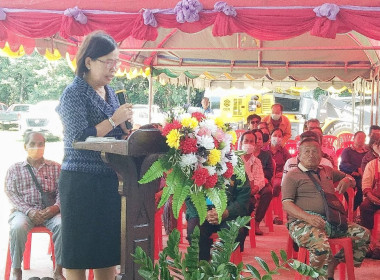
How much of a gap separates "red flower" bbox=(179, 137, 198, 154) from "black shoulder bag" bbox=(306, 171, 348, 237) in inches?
107

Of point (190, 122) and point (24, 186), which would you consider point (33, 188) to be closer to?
point (24, 186)

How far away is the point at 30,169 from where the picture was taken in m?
4.76

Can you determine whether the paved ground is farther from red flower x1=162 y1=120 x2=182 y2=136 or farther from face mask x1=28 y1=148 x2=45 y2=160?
red flower x1=162 y1=120 x2=182 y2=136

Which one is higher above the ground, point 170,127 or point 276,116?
point 170,127

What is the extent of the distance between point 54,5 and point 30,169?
2.13 meters

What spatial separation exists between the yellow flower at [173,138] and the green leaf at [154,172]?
0.07 m

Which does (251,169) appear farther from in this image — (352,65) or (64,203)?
(352,65)

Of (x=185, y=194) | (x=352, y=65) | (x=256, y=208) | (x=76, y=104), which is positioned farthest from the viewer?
(x=352, y=65)

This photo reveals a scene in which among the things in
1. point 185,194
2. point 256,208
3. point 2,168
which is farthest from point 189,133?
point 2,168

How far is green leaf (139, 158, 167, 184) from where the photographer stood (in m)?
1.92

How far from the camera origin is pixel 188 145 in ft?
6.43

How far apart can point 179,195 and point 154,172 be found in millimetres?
114

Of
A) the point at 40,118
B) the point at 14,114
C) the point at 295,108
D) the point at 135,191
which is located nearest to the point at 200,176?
the point at 135,191

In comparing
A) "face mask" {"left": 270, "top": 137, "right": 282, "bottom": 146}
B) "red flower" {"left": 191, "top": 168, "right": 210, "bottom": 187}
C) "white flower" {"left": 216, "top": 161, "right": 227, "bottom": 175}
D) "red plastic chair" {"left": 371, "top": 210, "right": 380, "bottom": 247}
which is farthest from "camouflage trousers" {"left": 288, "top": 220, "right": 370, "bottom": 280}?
"face mask" {"left": 270, "top": 137, "right": 282, "bottom": 146}
